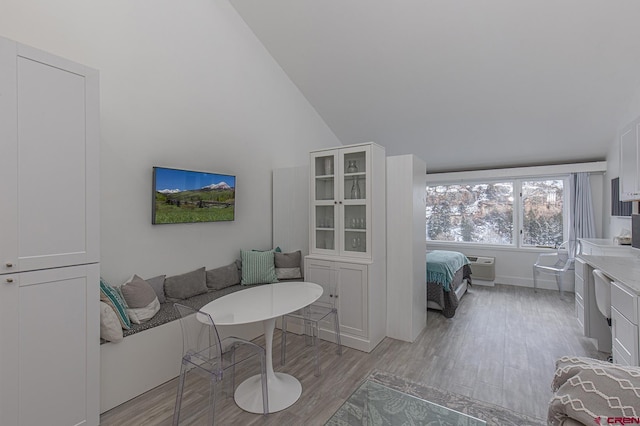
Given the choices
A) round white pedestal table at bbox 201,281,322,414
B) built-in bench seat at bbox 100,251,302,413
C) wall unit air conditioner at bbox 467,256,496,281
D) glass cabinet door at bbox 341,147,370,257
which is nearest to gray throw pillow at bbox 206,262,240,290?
built-in bench seat at bbox 100,251,302,413

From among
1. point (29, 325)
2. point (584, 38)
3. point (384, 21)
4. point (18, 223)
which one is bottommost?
point (29, 325)

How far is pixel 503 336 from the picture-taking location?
130 inches

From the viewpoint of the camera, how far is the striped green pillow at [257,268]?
3484 mm

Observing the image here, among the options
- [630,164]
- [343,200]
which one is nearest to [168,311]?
[343,200]

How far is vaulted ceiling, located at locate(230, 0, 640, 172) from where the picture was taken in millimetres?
2934

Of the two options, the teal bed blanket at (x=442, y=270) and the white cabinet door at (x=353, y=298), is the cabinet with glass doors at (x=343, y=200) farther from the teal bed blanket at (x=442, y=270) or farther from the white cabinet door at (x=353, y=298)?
the teal bed blanket at (x=442, y=270)

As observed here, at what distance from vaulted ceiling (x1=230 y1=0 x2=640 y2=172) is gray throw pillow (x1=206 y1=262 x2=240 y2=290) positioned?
2.85 metres

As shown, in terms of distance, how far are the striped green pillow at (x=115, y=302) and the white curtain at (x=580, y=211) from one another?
6227 mm

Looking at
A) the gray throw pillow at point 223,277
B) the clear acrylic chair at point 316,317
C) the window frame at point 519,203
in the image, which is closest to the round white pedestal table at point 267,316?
the clear acrylic chair at point 316,317

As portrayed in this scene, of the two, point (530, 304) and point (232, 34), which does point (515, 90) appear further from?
point (232, 34)

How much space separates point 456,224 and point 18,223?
258 inches

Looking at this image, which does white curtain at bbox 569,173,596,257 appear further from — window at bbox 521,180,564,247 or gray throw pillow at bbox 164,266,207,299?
gray throw pillow at bbox 164,266,207,299

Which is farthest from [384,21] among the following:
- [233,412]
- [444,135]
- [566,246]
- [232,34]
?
[566,246]

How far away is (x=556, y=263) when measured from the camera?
5.13 metres
